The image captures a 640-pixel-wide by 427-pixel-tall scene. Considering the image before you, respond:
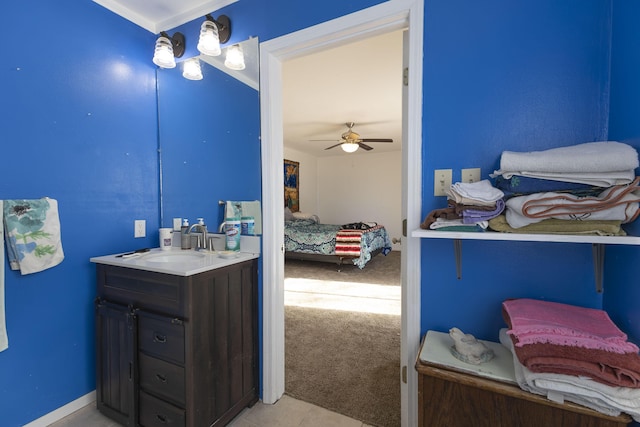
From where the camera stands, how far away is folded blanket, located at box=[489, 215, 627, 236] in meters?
0.84

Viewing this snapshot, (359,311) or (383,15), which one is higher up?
(383,15)

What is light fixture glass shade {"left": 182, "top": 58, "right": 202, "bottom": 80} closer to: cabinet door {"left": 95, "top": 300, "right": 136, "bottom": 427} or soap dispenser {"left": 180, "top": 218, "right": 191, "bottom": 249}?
soap dispenser {"left": 180, "top": 218, "right": 191, "bottom": 249}

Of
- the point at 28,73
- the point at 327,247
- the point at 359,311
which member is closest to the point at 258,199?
the point at 28,73

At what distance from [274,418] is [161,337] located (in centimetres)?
78

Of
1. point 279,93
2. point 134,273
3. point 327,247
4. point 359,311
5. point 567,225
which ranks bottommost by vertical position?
point 359,311

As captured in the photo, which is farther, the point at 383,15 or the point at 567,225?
the point at 383,15

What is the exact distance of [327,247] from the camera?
4516 mm

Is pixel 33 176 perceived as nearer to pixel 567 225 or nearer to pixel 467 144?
pixel 467 144

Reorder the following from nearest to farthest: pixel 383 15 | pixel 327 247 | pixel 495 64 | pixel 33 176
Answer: pixel 495 64 → pixel 383 15 → pixel 33 176 → pixel 327 247

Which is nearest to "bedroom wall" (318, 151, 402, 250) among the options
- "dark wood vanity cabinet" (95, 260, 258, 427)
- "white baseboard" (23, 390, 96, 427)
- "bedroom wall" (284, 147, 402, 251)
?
"bedroom wall" (284, 147, 402, 251)

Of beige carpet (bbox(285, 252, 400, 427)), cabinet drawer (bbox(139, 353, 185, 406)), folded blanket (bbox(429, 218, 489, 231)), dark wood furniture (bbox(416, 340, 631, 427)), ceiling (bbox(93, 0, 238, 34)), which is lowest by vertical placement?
beige carpet (bbox(285, 252, 400, 427))

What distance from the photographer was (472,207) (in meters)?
1.00

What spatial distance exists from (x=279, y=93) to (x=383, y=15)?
70cm

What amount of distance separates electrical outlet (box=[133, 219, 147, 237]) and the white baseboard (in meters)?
0.98
